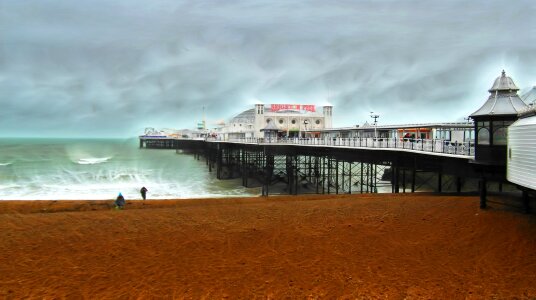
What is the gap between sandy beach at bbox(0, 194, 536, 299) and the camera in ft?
24.3

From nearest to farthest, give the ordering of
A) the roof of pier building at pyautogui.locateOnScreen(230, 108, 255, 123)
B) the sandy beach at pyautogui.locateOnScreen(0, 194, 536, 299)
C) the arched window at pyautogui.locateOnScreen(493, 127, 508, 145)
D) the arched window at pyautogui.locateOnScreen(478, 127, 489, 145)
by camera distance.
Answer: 1. the sandy beach at pyautogui.locateOnScreen(0, 194, 536, 299)
2. the arched window at pyautogui.locateOnScreen(493, 127, 508, 145)
3. the arched window at pyautogui.locateOnScreen(478, 127, 489, 145)
4. the roof of pier building at pyautogui.locateOnScreen(230, 108, 255, 123)

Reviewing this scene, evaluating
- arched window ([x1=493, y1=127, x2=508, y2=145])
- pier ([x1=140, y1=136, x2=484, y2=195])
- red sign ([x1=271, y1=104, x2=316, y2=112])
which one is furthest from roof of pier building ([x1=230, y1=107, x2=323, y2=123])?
arched window ([x1=493, y1=127, x2=508, y2=145])

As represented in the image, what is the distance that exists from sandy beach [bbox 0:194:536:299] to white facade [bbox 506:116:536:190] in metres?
→ 1.90

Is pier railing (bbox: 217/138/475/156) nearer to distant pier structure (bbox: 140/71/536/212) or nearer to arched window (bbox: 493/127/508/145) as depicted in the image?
distant pier structure (bbox: 140/71/536/212)

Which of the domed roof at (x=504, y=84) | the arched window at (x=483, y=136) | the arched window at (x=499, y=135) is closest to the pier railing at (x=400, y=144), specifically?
the arched window at (x=483, y=136)

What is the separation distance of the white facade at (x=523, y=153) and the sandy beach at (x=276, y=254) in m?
1.90

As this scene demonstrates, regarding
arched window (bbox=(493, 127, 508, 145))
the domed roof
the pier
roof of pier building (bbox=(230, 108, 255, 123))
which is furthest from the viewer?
roof of pier building (bbox=(230, 108, 255, 123))

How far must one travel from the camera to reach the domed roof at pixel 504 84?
38.2 ft

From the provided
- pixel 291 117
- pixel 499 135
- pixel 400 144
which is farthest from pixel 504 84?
pixel 291 117

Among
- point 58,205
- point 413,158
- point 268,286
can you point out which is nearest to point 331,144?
point 413,158

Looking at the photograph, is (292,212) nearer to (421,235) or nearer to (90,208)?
(421,235)

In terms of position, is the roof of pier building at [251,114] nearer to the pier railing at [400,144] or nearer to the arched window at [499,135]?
the pier railing at [400,144]

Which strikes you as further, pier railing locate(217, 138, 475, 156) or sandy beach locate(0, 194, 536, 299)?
pier railing locate(217, 138, 475, 156)

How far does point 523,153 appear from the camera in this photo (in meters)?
8.80
